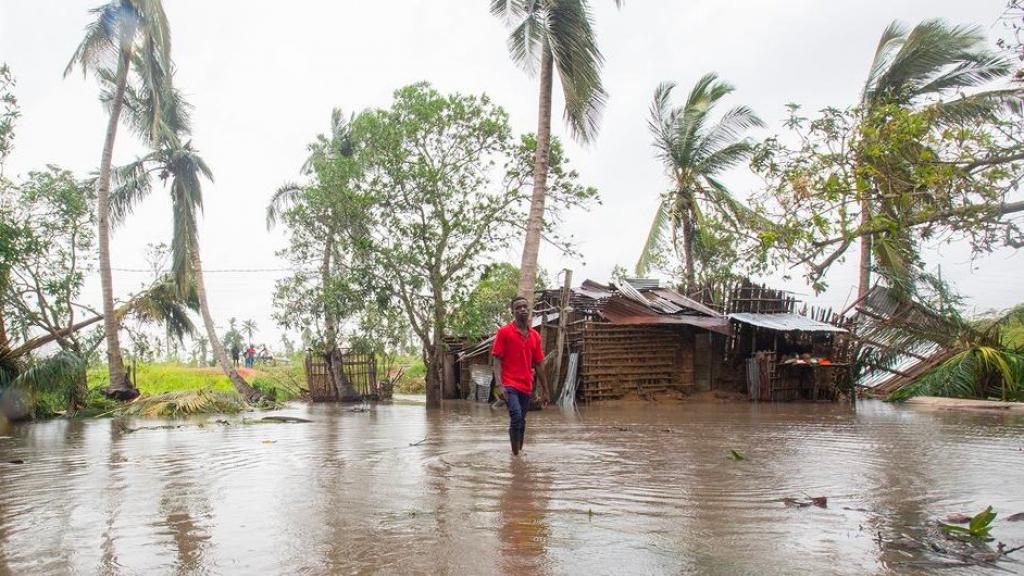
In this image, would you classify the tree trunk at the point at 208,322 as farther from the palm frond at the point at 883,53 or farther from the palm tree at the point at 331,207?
the palm frond at the point at 883,53

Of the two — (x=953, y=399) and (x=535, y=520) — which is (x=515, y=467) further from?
(x=953, y=399)

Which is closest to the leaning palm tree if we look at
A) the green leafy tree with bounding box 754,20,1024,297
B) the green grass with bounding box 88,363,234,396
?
the green grass with bounding box 88,363,234,396

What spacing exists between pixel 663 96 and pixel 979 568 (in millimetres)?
21704

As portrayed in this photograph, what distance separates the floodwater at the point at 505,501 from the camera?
13.2 ft

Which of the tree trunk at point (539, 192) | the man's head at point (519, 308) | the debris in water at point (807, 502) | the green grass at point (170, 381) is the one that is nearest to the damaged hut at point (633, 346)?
the tree trunk at point (539, 192)

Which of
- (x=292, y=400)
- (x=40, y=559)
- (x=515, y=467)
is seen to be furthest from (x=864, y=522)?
(x=292, y=400)

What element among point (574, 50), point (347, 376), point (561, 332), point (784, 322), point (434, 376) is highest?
point (574, 50)

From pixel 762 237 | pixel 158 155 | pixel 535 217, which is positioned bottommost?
pixel 762 237

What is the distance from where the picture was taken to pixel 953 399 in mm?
16250

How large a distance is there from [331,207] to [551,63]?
7173mm

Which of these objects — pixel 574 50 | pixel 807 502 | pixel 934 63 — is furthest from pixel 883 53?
pixel 807 502

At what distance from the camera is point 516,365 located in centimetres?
837

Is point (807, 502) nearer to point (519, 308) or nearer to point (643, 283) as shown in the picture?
point (519, 308)

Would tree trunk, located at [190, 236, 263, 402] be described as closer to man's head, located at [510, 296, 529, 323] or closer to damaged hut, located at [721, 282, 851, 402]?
damaged hut, located at [721, 282, 851, 402]
